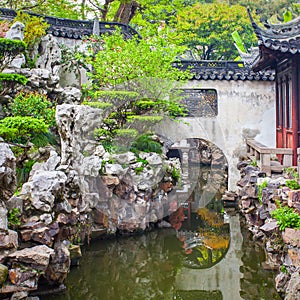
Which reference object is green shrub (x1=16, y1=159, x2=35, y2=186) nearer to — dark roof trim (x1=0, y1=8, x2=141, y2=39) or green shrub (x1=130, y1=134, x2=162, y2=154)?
green shrub (x1=130, y1=134, x2=162, y2=154)

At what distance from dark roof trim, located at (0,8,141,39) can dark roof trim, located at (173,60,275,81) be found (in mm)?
2232

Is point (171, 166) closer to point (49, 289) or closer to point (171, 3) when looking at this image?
point (49, 289)

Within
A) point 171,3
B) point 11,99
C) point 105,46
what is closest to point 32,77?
point 11,99

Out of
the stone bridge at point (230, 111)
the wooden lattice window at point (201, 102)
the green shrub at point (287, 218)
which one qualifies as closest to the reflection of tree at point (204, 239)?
the stone bridge at point (230, 111)

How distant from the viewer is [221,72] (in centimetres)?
1478

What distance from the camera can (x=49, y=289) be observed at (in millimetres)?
7309

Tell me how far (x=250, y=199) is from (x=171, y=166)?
261cm

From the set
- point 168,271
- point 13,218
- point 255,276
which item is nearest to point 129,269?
point 168,271

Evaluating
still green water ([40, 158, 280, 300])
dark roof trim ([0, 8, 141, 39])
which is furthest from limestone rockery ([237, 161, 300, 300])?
dark roof trim ([0, 8, 141, 39])

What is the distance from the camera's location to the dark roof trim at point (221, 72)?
14570 mm

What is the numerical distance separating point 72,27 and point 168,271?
9.45 metres

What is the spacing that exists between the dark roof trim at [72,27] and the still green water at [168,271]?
24.0 ft

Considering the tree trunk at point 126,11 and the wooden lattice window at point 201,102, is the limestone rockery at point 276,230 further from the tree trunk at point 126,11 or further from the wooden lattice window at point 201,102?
the tree trunk at point 126,11

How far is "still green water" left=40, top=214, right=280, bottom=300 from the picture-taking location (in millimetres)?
7754
